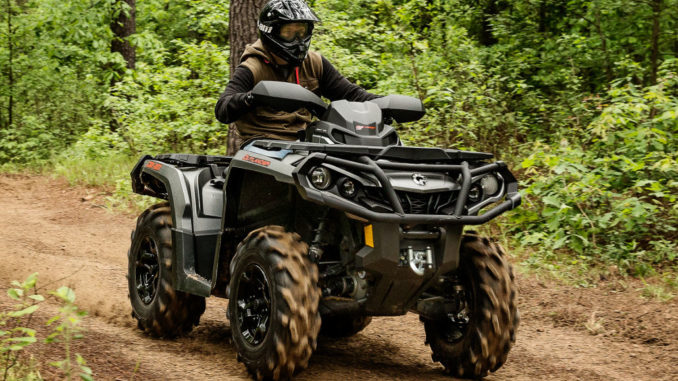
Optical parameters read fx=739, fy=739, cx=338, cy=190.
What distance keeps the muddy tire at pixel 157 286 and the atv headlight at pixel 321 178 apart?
69.7 inches

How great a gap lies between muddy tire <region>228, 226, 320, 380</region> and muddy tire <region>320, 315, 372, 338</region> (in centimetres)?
136

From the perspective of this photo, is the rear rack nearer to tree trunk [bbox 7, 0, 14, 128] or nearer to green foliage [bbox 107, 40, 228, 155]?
green foliage [bbox 107, 40, 228, 155]

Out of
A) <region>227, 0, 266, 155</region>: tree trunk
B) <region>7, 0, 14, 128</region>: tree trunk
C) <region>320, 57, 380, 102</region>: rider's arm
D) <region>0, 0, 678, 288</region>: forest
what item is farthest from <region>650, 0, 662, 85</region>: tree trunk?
<region>7, 0, 14, 128</region>: tree trunk

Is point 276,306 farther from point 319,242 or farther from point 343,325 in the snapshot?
point 343,325

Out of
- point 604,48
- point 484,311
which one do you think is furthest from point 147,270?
point 604,48

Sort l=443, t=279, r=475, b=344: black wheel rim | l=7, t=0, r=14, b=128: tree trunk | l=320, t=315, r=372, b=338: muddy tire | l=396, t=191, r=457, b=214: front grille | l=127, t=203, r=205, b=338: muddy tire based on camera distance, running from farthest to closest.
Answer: l=7, t=0, r=14, b=128: tree trunk, l=320, t=315, r=372, b=338: muddy tire, l=127, t=203, r=205, b=338: muddy tire, l=443, t=279, r=475, b=344: black wheel rim, l=396, t=191, r=457, b=214: front grille

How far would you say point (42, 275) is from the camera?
279 inches

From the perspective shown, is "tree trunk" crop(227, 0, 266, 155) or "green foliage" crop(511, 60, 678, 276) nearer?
"green foliage" crop(511, 60, 678, 276)

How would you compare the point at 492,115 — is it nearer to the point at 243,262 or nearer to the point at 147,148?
the point at 147,148

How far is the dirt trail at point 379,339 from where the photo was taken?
4.64m

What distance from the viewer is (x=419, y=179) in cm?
414

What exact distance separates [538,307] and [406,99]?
2.68 metres

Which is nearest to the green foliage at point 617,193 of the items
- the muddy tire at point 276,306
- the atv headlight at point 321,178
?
the muddy tire at point 276,306

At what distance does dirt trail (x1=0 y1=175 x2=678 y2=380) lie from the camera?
464 cm
